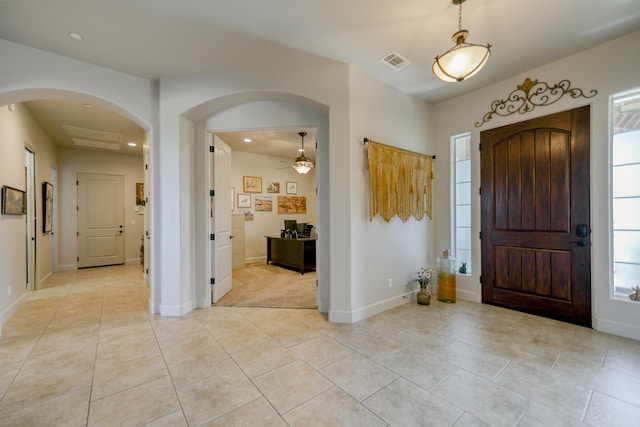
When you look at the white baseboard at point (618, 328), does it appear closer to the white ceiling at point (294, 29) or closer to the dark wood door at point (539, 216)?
the dark wood door at point (539, 216)

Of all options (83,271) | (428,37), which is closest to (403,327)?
(428,37)

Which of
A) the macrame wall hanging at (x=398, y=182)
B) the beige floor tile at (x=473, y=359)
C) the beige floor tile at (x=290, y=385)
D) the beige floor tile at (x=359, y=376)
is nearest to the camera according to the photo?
the beige floor tile at (x=290, y=385)

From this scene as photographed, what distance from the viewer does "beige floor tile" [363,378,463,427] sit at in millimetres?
1601

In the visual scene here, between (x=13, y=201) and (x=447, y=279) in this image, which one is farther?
(x=447, y=279)

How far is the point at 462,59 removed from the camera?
7.25ft

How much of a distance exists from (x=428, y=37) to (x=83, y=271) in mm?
8001

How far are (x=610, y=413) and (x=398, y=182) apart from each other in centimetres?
265

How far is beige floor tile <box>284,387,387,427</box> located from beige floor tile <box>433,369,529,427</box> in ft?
1.84

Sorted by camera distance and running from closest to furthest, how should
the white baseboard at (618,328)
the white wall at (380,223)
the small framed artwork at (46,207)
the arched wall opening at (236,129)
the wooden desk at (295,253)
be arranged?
the white baseboard at (618,328) < the white wall at (380,223) < the arched wall opening at (236,129) < the small framed artwork at (46,207) < the wooden desk at (295,253)

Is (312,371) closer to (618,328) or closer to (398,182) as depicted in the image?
(398,182)

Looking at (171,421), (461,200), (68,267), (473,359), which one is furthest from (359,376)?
(68,267)

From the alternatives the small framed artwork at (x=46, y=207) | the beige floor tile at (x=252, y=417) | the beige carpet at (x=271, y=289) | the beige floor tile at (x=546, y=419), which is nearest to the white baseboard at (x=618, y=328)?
the beige floor tile at (x=546, y=419)

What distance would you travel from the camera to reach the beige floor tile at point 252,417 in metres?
1.58

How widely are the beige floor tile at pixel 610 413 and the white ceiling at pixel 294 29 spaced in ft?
9.95
